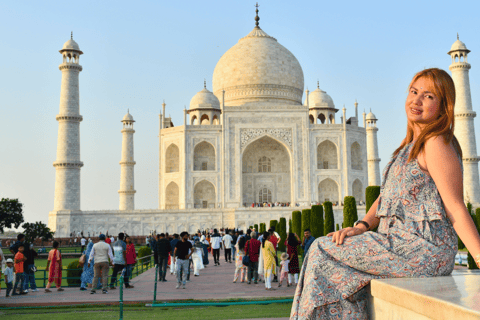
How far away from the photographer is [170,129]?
28031 millimetres

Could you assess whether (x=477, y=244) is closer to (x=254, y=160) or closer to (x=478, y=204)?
(x=478, y=204)

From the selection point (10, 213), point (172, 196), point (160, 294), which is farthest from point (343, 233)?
point (172, 196)

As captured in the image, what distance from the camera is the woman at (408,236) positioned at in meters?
1.75

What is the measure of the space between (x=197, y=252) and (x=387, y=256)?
943cm

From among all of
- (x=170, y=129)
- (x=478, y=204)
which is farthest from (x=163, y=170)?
(x=478, y=204)

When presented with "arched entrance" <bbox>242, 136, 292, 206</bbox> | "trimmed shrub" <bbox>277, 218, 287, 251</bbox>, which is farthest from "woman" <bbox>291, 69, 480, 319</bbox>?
"arched entrance" <bbox>242, 136, 292, 206</bbox>

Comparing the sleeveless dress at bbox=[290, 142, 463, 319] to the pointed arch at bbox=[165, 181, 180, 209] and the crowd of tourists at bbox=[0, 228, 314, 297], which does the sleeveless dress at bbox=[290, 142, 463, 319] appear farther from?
the pointed arch at bbox=[165, 181, 180, 209]

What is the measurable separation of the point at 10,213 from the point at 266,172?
1311 cm

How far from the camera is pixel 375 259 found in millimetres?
Answer: 1762

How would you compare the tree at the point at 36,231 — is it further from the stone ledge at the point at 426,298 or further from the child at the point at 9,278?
the stone ledge at the point at 426,298

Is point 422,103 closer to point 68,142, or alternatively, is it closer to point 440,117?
point 440,117

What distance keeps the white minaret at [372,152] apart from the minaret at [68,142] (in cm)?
1677

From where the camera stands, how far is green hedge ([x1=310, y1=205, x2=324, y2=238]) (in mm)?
12219

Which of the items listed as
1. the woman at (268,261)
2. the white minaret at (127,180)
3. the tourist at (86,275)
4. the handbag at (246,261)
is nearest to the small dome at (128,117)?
the white minaret at (127,180)
